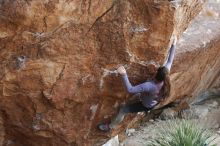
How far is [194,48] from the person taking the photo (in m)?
9.66

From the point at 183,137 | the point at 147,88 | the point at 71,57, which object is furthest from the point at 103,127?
the point at 183,137

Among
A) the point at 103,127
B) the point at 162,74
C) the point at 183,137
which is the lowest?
the point at 183,137

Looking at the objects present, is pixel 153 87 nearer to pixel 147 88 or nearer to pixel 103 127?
pixel 147 88

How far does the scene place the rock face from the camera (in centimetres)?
649

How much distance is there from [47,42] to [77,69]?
571mm

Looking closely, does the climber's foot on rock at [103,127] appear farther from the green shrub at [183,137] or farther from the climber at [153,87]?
the green shrub at [183,137]

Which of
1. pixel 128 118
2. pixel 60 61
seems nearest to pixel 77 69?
pixel 60 61

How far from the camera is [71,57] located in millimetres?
6812

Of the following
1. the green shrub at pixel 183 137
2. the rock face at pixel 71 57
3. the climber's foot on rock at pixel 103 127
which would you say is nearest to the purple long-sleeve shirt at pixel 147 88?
the rock face at pixel 71 57

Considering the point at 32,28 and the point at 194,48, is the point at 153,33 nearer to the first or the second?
the point at 32,28

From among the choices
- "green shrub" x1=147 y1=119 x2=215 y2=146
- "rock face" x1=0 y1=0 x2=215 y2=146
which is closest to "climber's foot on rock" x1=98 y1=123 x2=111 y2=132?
"rock face" x1=0 y1=0 x2=215 y2=146

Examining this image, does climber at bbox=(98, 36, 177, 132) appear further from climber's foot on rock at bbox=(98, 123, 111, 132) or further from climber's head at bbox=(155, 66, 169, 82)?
climber's foot on rock at bbox=(98, 123, 111, 132)

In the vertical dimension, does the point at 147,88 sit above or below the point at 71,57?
below

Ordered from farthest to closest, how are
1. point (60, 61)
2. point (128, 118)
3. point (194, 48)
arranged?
1. point (194, 48)
2. point (128, 118)
3. point (60, 61)
